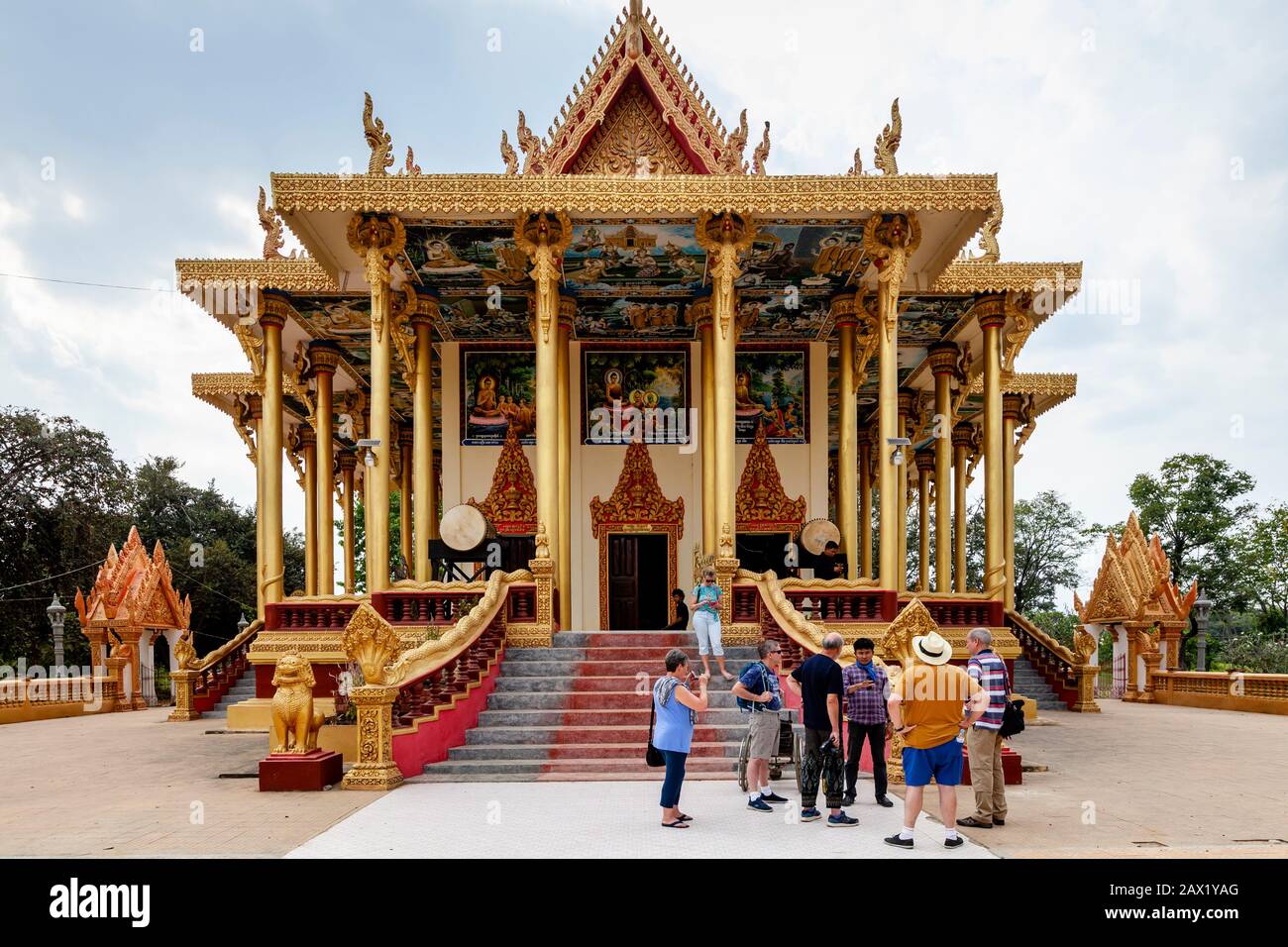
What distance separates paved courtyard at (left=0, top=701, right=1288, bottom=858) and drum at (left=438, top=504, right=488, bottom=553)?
4858 millimetres

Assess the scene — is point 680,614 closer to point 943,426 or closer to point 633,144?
point 943,426

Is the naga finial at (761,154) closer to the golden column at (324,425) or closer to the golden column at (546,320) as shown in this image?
the golden column at (546,320)

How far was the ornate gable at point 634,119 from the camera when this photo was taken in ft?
53.2

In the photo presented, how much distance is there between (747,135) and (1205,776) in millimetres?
11740

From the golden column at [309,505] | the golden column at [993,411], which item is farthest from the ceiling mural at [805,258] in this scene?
the golden column at [309,505]

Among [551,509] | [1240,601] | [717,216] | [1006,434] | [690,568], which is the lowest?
[1240,601]

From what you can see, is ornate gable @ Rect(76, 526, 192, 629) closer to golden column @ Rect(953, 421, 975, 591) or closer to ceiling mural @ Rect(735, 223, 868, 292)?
ceiling mural @ Rect(735, 223, 868, 292)

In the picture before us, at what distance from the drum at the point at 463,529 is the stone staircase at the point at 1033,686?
1076 cm

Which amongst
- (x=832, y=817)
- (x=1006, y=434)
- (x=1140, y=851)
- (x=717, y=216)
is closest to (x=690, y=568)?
(x=717, y=216)

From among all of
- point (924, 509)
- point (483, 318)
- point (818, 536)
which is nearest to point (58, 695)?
point (483, 318)

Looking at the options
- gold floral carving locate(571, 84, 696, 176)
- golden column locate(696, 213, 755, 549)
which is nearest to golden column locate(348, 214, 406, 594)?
golden column locate(696, 213, 755, 549)

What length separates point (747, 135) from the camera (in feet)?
52.8

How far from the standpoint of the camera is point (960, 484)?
24.5 meters

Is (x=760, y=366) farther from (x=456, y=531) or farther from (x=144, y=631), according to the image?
(x=144, y=631)
